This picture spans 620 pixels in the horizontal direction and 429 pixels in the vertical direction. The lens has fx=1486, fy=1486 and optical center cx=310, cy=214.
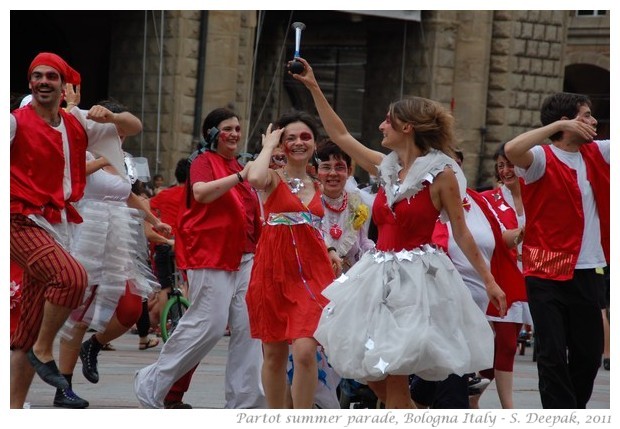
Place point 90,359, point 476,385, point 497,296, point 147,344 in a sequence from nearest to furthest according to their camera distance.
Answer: point 497,296, point 476,385, point 90,359, point 147,344

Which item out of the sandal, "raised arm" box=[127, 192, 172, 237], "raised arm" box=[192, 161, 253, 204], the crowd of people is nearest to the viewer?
the crowd of people

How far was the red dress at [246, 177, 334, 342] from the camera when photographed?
8594 mm

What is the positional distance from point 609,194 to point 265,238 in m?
2.07

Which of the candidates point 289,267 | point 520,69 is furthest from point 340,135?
point 520,69

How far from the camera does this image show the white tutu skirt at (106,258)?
10227 millimetres

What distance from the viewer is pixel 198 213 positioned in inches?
385

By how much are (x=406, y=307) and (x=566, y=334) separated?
1529 millimetres

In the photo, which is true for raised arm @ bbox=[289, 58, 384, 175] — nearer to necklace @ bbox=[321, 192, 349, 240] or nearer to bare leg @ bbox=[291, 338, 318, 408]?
bare leg @ bbox=[291, 338, 318, 408]

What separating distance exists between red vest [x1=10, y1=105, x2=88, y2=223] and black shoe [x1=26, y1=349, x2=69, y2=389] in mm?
798

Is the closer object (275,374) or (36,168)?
(36,168)

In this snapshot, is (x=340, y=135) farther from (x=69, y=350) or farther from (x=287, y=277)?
(x=69, y=350)

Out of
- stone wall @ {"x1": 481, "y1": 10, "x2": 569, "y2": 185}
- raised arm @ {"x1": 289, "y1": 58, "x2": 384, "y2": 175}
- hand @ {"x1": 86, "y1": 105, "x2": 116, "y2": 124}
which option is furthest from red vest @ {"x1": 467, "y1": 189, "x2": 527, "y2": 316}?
stone wall @ {"x1": 481, "y1": 10, "x2": 569, "y2": 185}

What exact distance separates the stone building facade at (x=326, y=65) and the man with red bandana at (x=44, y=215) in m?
14.1

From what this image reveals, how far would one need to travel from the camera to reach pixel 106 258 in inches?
407
